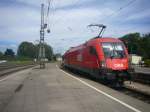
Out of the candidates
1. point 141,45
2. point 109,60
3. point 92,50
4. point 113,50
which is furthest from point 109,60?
point 141,45

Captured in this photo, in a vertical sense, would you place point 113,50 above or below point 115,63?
above

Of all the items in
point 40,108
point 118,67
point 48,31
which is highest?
point 48,31

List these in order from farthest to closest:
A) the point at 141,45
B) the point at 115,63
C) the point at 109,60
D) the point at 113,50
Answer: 1. the point at 141,45
2. the point at 113,50
3. the point at 109,60
4. the point at 115,63

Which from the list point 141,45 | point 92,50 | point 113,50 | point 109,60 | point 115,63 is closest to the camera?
point 115,63

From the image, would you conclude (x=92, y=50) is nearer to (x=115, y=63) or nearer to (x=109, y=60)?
(x=109, y=60)

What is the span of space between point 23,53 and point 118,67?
17933 cm

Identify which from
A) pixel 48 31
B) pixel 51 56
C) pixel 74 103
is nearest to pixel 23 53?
pixel 51 56

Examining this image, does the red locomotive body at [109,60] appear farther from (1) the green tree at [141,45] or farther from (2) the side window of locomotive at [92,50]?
(1) the green tree at [141,45]

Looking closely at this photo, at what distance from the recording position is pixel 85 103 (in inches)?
495

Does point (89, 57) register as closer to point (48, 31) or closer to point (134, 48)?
point (48, 31)

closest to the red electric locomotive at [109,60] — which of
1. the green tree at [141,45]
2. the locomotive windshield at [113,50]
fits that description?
the locomotive windshield at [113,50]

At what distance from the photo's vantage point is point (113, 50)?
23.4 metres

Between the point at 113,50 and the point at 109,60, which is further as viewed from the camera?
the point at 113,50

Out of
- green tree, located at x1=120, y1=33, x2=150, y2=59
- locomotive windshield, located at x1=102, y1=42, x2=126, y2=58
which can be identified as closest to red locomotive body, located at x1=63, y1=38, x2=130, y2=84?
locomotive windshield, located at x1=102, y1=42, x2=126, y2=58
